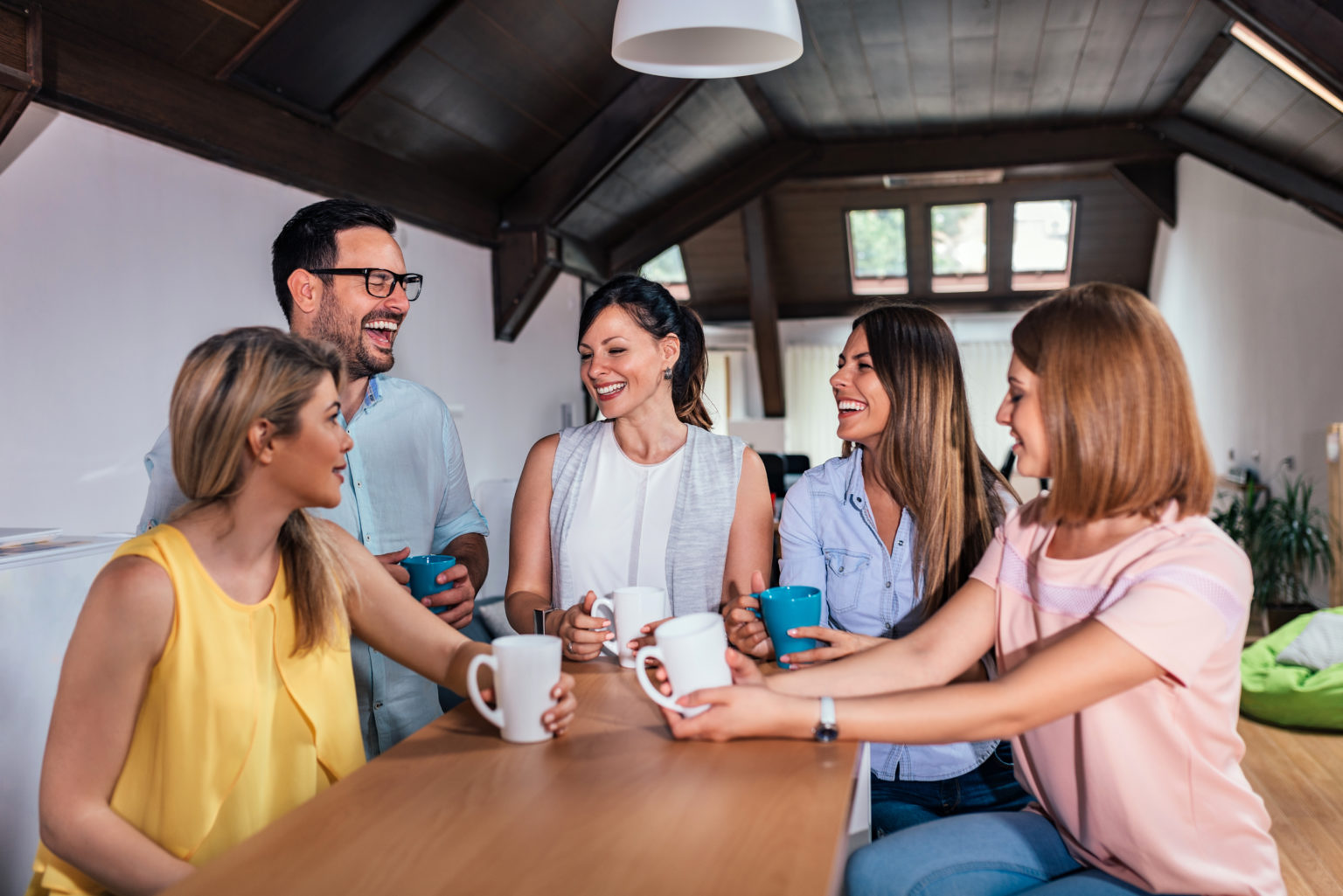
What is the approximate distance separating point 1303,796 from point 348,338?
3314 millimetres

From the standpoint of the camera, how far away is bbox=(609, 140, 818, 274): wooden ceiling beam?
25.0 ft

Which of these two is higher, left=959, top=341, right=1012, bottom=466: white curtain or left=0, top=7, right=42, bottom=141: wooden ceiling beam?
left=0, top=7, right=42, bottom=141: wooden ceiling beam

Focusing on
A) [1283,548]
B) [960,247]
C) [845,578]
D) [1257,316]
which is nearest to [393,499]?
[845,578]

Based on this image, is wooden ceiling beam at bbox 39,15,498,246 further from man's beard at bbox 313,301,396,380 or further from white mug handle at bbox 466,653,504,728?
white mug handle at bbox 466,653,504,728

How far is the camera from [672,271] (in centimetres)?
1055

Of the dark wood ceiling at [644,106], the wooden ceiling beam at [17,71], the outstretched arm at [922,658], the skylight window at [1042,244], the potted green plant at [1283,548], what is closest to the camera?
the outstretched arm at [922,658]

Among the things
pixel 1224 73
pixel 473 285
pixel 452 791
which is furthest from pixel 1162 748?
pixel 1224 73

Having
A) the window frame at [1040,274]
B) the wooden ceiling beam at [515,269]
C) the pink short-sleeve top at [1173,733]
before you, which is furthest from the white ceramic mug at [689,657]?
the window frame at [1040,274]

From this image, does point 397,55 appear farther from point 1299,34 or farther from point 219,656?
point 1299,34

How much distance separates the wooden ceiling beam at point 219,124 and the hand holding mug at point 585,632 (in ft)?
7.38

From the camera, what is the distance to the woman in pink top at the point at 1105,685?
1195mm

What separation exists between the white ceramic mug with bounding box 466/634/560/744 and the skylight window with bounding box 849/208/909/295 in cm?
891

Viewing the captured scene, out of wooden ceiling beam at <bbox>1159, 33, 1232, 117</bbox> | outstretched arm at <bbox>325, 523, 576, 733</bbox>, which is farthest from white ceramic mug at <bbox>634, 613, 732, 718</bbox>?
wooden ceiling beam at <bbox>1159, 33, 1232, 117</bbox>

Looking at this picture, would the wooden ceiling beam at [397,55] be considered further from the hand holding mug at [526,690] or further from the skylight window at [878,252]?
the skylight window at [878,252]
